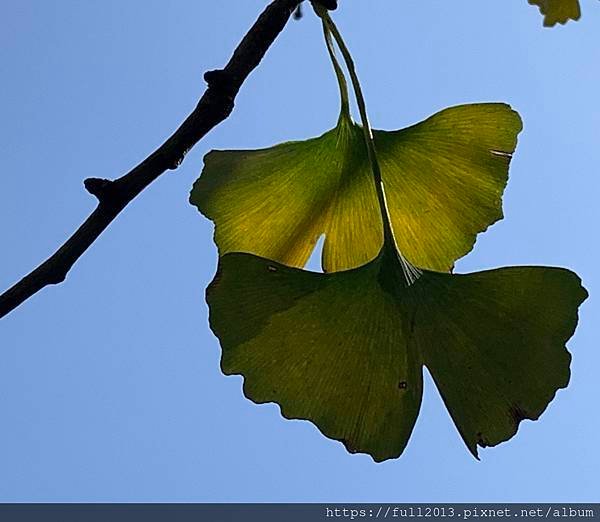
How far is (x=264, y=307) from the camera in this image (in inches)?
21.0

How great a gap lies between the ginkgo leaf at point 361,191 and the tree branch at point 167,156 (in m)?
0.18

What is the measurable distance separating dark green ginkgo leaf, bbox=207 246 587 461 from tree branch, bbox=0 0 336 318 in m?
0.10

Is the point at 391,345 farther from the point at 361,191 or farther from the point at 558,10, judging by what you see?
the point at 558,10

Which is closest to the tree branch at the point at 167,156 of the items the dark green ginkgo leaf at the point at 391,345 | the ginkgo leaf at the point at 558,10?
the dark green ginkgo leaf at the point at 391,345

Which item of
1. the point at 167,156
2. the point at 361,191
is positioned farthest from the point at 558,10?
the point at 167,156

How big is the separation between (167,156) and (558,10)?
31cm

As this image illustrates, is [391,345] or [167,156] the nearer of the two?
[167,156]

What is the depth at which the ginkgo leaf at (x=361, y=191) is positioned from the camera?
64 cm

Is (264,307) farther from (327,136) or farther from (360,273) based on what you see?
(327,136)

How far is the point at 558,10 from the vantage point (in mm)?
575

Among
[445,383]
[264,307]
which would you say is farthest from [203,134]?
[445,383]

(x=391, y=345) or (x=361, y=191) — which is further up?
→ (x=361, y=191)

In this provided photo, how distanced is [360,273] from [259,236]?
0.41 feet

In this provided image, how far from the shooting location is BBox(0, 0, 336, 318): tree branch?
423 mm
